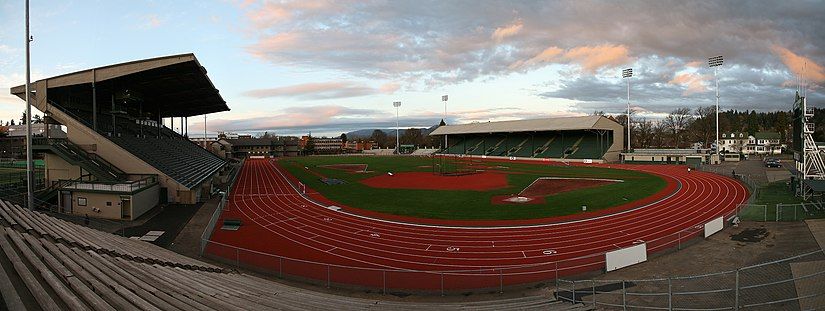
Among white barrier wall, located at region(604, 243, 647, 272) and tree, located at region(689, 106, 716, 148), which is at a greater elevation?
tree, located at region(689, 106, 716, 148)

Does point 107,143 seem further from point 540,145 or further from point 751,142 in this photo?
point 751,142

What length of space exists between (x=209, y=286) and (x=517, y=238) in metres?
15.0

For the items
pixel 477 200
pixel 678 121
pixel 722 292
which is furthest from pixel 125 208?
pixel 678 121

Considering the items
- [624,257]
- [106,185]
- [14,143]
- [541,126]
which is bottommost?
[624,257]

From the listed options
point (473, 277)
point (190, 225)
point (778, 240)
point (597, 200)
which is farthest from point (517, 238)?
point (190, 225)

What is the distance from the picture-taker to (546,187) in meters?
39.3

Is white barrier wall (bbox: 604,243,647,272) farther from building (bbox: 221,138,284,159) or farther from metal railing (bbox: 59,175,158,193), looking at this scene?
building (bbox: 221,138,284,159)

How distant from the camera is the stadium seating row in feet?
246

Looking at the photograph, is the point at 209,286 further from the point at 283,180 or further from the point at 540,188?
the point at 283,180

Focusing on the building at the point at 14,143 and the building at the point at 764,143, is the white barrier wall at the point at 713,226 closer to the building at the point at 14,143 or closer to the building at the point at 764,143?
the building at the point at 14,143

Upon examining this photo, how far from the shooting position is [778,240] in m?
18.0

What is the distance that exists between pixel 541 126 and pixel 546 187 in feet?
154

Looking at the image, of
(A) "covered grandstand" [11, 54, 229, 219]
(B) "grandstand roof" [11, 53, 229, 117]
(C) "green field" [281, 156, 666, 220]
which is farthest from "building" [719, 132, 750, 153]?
(A) "covered grandstand" [11, 54, 229, 219]

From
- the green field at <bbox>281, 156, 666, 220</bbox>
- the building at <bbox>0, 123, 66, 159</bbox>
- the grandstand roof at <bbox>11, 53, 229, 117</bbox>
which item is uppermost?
the grandstand roof at <bbox>11, 53, 229, 117</bbox>
